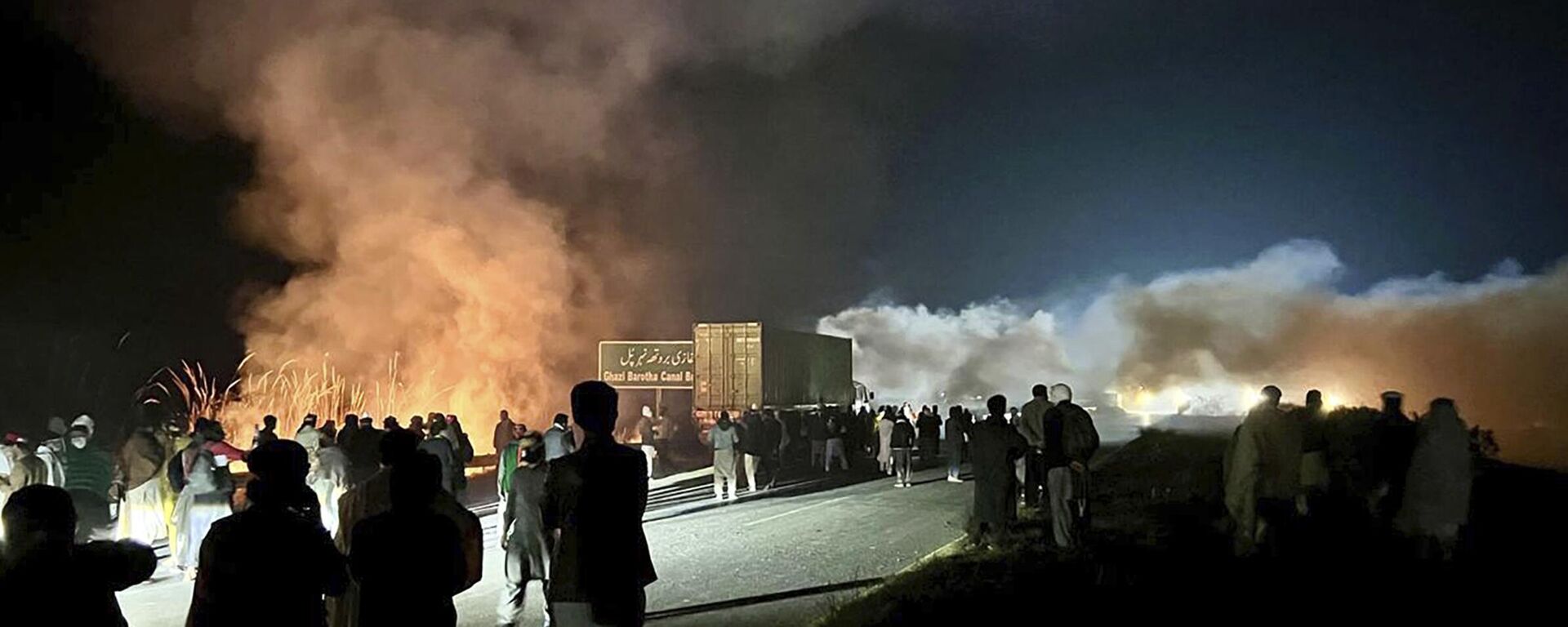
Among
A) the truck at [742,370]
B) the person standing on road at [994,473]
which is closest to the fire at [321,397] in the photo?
the truck at [742,370]

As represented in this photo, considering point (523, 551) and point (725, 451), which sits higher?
point (725, 451)

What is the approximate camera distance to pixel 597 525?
4305mm

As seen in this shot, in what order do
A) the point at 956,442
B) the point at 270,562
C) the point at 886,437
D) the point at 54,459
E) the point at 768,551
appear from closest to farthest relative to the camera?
the point at 270,562, the point at 54,459, the point at 768,551, the point at 956,442, the point at 886,437

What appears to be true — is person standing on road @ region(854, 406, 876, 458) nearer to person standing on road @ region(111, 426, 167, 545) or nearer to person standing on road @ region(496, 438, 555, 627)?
person standing on road @ region(111, 426, 167, 545)

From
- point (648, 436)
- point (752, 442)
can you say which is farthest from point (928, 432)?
point (752, 442)

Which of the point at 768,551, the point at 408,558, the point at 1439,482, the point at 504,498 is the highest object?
the point at 408,558

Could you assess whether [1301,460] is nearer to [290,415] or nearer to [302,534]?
[302,534]

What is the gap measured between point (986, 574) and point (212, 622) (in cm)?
651

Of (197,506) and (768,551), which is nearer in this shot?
(197,506)

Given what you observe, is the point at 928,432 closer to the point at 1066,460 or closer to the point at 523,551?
the point at 1066,460

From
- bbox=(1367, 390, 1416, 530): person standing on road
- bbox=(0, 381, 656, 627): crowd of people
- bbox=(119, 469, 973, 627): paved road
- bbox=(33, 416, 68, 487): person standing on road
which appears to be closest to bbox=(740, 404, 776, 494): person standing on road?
bbox=(119, 469, 973, 627): paved road

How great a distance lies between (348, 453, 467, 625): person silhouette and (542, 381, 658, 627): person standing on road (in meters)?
Answer: 0.44

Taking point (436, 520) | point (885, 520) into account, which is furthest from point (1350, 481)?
point (436, 520)

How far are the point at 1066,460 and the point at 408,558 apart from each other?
733cm
